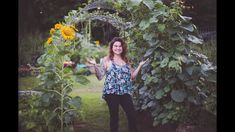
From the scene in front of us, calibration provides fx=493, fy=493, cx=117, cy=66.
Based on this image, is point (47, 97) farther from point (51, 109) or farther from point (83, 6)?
point (83, 6)

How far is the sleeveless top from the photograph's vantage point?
359cm

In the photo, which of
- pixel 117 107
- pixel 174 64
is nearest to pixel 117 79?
pixel 117 107

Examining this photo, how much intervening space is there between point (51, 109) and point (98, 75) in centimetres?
42

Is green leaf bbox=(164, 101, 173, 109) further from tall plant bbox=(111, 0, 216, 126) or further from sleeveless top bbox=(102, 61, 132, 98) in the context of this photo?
sleeveless top bbox=(102, 61, 132, 98)

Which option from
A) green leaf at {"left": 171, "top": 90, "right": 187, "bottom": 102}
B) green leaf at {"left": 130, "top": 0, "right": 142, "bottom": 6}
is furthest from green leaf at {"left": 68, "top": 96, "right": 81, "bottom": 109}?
green leaf at {"left": 130, "top": 0, "right": 142, "bottom": 6}

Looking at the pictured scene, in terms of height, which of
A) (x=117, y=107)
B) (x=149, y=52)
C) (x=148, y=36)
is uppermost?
(x=148, y=36)

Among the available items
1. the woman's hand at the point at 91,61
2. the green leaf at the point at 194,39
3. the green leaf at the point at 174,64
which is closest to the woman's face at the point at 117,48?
the woman's hand at the point at 91,61

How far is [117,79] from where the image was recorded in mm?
3605

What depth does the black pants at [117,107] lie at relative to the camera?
3627 mm

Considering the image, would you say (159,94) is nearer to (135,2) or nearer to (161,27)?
(161,27)

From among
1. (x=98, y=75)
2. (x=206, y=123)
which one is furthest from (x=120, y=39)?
(x=206, y=123)

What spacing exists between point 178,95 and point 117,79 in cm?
46
